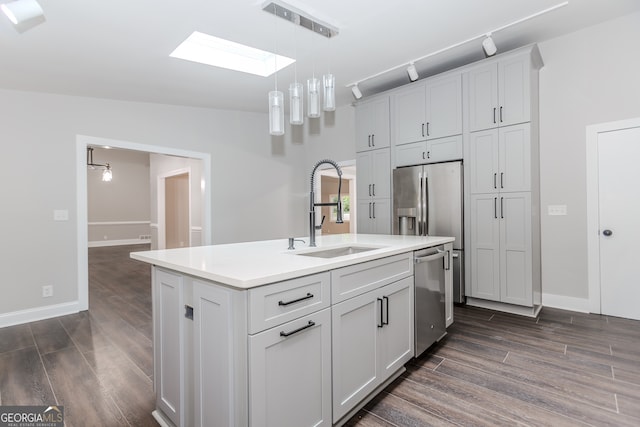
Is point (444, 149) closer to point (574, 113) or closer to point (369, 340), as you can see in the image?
point (574, 113)

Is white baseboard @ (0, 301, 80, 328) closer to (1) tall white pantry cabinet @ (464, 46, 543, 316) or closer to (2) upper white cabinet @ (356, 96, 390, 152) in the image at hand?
(2) upper white cabinet @ (356, 96, 390, 152)

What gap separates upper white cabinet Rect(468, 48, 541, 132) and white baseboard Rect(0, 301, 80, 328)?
5.04 meters

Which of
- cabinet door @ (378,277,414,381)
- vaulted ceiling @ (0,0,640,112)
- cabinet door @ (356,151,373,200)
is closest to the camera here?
cabinet door @ (378,277,414,381)

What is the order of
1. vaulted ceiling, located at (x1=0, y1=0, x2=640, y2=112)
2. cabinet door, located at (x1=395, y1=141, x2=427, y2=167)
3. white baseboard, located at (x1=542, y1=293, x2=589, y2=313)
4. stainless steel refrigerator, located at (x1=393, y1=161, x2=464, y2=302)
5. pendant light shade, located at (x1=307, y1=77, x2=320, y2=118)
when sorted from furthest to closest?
cabinet door, located at (x1=395, y1=141, x2=427, y2=167)
stainless steel refrigerator, located at (x1=393, y1=161, x2=464, y2=302)
white baseboard, located at (x1=542, y1=293, x2=589, y2=313)
vaulted ceiling, located at (x1=0, y1=0, x2=640, y2=112)
pendant light shade, located at (x1=307, y1=77, x2=320, y2=118)

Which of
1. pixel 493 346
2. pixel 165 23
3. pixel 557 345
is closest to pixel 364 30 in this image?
pixel 165 23

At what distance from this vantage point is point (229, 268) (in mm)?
1401

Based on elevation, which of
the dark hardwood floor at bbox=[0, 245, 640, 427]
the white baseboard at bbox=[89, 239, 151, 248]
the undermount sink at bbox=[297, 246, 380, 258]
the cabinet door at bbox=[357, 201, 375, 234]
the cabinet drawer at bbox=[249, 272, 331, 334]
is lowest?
the dark hardwood floor at bbox=[0, 245, 640, 427]

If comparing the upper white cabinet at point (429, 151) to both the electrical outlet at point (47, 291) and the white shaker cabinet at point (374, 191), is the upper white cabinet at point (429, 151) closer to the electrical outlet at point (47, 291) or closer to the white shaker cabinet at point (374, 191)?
the white shaker cabinet at point (374, 191)

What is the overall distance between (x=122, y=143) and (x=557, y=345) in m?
5.02

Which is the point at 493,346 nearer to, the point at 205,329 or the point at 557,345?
the point at 557,345

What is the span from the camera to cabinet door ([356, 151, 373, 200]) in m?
4.54

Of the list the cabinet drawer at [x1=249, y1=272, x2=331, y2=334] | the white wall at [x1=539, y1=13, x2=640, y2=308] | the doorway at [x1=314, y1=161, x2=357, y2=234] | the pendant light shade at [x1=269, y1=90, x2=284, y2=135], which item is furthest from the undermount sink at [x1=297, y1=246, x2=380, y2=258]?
the doorway at [x1=314, y1=161, x2=357, y2=234]

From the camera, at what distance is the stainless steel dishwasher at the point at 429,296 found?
2289 mm

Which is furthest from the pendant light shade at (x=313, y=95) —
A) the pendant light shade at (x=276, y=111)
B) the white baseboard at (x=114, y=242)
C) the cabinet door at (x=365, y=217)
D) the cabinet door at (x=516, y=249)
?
the white baseboard at (x=114, y=242)
